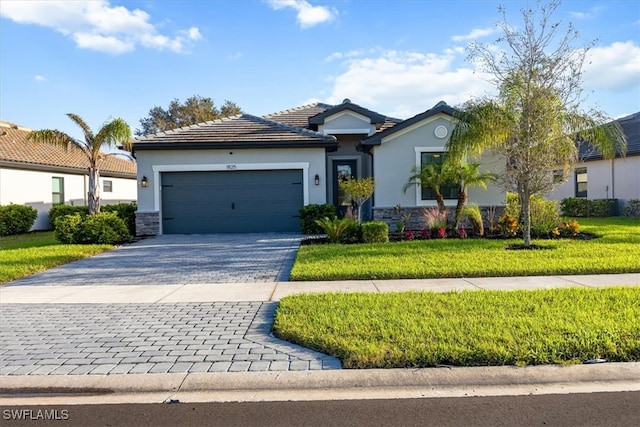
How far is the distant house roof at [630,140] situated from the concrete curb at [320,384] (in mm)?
17827

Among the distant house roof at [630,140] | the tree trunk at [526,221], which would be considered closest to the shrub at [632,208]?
the distant house roof at [630,140]

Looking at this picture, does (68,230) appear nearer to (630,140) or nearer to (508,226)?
(508,226)

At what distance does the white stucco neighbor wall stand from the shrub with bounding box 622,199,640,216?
27791 millimetres

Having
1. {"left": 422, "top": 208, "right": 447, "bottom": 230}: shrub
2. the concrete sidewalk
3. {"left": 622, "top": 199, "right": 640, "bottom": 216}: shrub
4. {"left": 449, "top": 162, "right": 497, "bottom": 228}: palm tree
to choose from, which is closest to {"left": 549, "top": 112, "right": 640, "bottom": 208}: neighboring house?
{"left": 622, "top": 199, "right": 640, "bottom": 216}: shrub

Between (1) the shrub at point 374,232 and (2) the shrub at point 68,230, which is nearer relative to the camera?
(1) the shrub at point 374,232

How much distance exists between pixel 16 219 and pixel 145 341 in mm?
17292

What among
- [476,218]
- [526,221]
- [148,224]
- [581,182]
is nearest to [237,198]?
[148,224]

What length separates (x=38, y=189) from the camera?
2106 cm

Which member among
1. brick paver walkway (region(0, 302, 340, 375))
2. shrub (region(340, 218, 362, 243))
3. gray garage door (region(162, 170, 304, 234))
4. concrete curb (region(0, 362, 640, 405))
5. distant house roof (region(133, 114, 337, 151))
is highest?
distant house roof (region(133, 114, 337, 151))

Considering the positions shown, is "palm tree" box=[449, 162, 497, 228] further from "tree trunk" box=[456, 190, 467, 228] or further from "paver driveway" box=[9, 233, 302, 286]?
"paver driveway" box=[9, 233, 302, 286]

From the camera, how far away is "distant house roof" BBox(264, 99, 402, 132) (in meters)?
18.7

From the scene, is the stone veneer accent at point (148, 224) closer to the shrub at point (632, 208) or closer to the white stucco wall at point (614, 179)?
the white stucco wall at point (614, 179)

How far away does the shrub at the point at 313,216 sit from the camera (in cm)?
1515

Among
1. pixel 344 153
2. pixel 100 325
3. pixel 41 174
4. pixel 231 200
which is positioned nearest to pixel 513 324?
pixel 100 325
